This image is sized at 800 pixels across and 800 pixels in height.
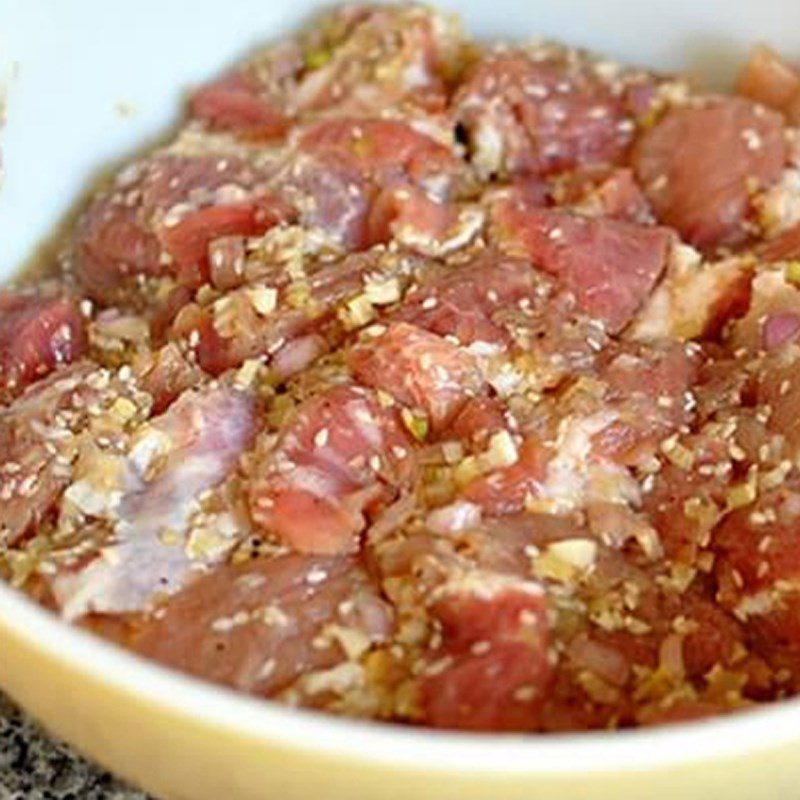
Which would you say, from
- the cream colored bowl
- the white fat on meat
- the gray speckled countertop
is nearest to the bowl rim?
the cream colored bowl

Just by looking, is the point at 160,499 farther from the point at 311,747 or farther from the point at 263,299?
the point at 311,747

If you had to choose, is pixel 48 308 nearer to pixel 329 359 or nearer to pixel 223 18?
pixel 329 359

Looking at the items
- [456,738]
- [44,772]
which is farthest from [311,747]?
[44,772]

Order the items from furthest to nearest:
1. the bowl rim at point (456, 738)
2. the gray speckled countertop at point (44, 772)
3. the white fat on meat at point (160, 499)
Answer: the gray speckled countertop at point (44, 772) → the white fat on meat at point (160, 499) → the bowl rim at point (456, 738)

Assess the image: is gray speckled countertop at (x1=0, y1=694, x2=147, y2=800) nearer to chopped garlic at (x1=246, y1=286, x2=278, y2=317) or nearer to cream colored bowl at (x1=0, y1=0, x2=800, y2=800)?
cream colored bowl at (x1=0, y1=0, x2=800, y2=800)

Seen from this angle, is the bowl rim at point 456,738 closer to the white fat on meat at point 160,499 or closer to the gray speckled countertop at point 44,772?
the white fat on meat at point 160,499

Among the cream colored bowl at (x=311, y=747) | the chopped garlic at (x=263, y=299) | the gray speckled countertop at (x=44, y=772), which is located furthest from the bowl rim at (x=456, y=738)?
the chopped garlic at (x=263, y=299)

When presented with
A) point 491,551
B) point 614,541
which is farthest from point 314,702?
point 614,541

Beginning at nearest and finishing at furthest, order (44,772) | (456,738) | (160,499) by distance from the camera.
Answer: (456,738), (160,499), (44,772)
